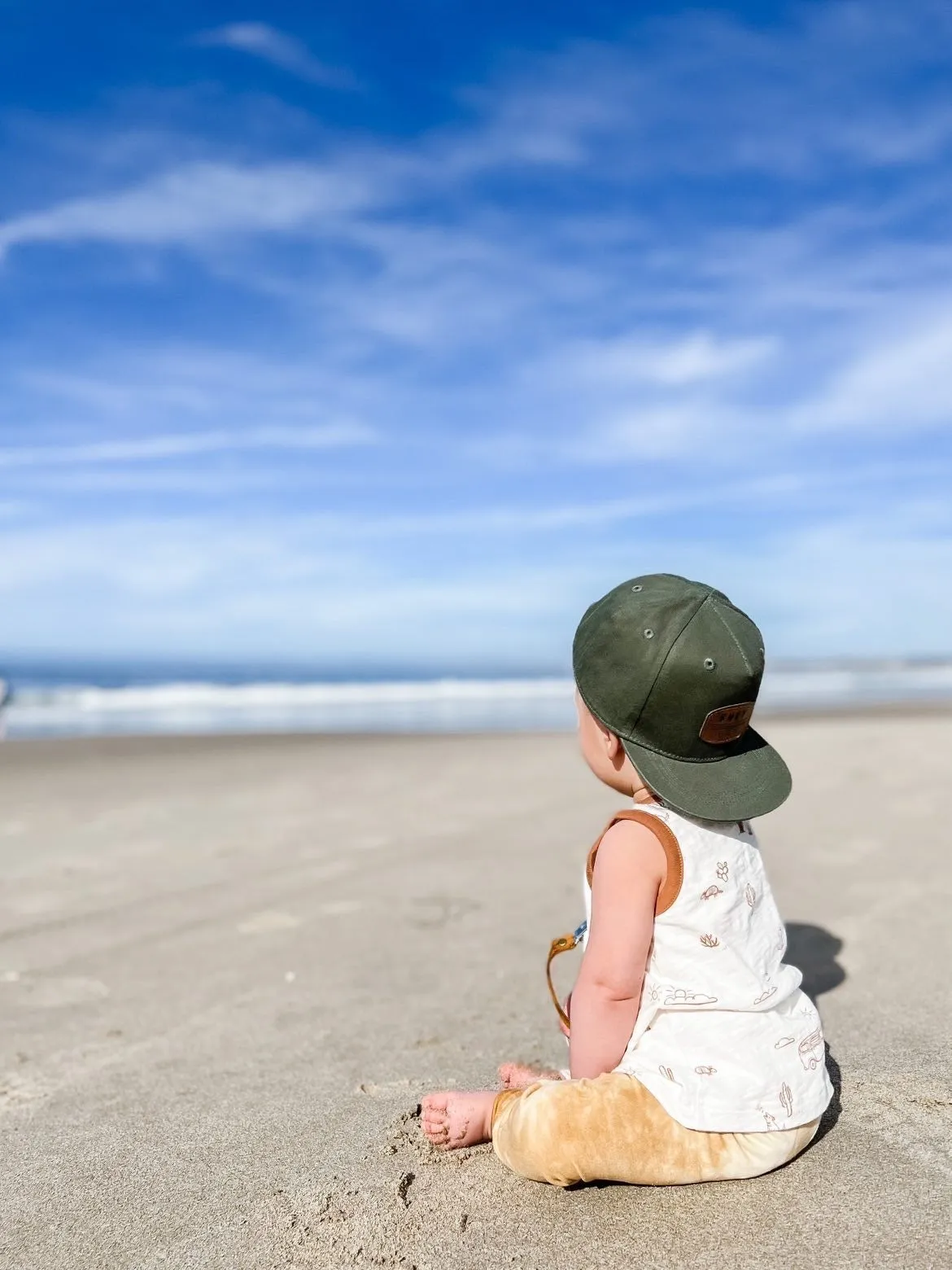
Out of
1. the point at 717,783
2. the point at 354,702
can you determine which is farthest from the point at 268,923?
the point at 354,702

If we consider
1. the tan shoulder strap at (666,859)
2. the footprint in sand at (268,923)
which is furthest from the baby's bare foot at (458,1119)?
the footprint in sand at (268,923)

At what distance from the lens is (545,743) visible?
12.3 m

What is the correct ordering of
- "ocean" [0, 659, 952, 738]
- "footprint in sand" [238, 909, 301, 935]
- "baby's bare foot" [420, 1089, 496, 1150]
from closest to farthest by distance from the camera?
"baby's bare foot" [420, 1089, 496, 1150] < "footprint in sand" [238, 909, 301, 935] < "ocean" [0, 659, 952, 738]

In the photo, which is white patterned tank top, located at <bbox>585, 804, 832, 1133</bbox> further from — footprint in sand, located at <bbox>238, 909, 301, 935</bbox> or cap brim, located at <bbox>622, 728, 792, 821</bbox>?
footprint in sand, located at <bbox>238, 909, 301, 935</bbox>

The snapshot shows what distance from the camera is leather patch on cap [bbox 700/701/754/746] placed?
6.94 feet

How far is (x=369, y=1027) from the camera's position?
324 centimetres

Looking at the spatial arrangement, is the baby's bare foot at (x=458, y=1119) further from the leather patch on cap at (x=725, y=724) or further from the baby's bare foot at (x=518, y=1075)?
the leather patch on cap at (x=725, y=724)

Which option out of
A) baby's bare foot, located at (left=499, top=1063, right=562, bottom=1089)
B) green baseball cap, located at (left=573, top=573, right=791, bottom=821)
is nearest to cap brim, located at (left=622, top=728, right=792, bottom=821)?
green baseball cap, located at (left=573, top=573, right=791, bottom=821)

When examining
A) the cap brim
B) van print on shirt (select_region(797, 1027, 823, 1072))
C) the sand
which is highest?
the cap brim

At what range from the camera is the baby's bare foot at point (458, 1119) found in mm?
2188

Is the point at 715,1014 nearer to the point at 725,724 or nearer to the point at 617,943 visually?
the point at 617,943

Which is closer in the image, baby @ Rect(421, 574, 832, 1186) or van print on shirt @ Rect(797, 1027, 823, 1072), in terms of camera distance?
baby @ Rect(421, 574, 832, 1186)

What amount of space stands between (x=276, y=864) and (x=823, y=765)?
4421 mm

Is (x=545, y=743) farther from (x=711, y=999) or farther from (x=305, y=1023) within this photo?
(x=711, y=999)
